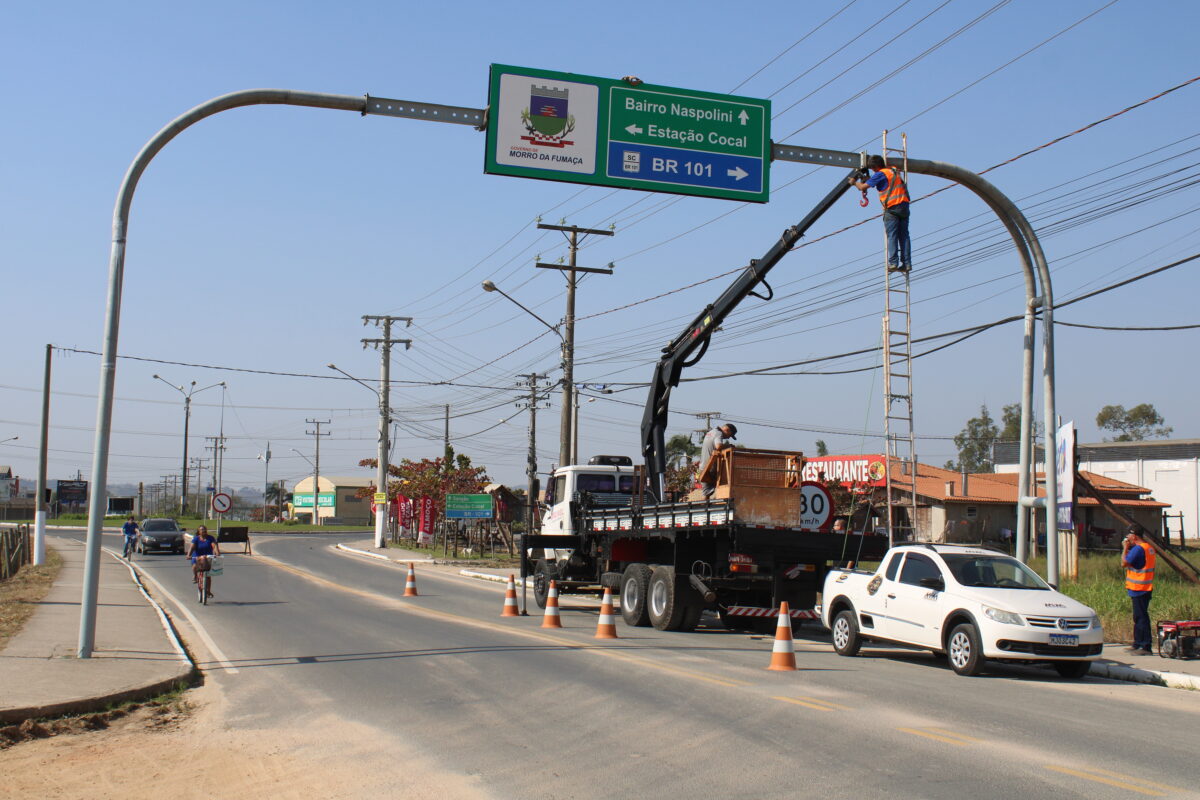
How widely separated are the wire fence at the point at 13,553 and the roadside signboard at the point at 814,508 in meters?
18.6

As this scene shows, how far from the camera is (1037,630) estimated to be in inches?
496

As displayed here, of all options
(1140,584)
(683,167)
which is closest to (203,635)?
(683,167)

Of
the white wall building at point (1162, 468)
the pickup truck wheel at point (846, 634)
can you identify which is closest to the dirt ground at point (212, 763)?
the pickup truck wheel at point (846, 634)

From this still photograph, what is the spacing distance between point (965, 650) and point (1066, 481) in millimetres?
3907

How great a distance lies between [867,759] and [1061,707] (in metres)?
3.78

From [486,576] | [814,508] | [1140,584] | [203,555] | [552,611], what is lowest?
[486,576]

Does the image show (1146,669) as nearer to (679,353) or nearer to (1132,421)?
(679,353)

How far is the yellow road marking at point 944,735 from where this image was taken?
854 centimetres

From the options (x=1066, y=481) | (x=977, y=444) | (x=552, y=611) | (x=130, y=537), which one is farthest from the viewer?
(x=977, y=444)

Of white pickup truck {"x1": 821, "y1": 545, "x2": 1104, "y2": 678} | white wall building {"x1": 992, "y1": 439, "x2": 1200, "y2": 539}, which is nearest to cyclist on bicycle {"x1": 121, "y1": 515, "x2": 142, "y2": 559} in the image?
white pickup truck {"x1": 821, "y1": 545, "x2": 1104, "y2": 678}

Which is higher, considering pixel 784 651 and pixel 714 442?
pixel 714 442

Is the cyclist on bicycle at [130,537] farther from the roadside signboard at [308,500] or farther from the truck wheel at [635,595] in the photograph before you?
Answer: the roadside signboard at [308,500]

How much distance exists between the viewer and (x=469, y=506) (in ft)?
143

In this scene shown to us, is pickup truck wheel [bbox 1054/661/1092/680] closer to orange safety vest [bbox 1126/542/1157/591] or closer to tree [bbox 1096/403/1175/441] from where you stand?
orange safety vest [bbox 1126/542/1157/591]
